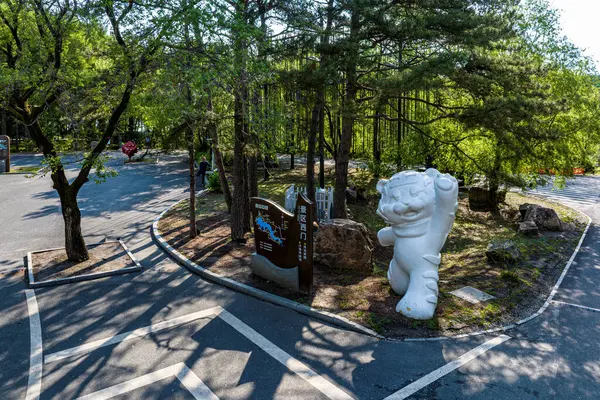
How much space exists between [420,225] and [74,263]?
304 inches

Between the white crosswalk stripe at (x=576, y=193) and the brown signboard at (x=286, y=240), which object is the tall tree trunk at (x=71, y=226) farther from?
the white crosswalk stripe at (x=576, y=193)

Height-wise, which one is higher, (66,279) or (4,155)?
(4,155)

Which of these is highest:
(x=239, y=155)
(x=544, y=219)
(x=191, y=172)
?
(x=239, y=155)

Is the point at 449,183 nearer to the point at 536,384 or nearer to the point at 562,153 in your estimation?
the point at 536,384

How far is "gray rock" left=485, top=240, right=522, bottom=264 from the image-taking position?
10.8 m

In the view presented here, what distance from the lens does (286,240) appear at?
8508 millimetres

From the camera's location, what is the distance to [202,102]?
10766mm

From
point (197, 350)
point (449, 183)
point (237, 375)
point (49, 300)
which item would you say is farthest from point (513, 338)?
point (49, 300)

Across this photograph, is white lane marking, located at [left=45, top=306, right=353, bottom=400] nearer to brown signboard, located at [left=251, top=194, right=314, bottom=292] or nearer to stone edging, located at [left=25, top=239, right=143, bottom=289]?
brown signboard, located at [left=251, top=194, right=314, bottom=292]

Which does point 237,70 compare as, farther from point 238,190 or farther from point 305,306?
point 305,306

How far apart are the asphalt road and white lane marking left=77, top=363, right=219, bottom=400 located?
0.01 metres

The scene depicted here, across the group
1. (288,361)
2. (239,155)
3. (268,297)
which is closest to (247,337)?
(288,361)

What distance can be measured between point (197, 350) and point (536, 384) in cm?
462

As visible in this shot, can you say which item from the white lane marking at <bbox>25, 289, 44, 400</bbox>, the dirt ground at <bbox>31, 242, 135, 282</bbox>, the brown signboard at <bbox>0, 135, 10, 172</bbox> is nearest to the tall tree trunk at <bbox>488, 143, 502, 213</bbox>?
the dirt ground at <bbox>31, 242, 135, 282</bbox>
